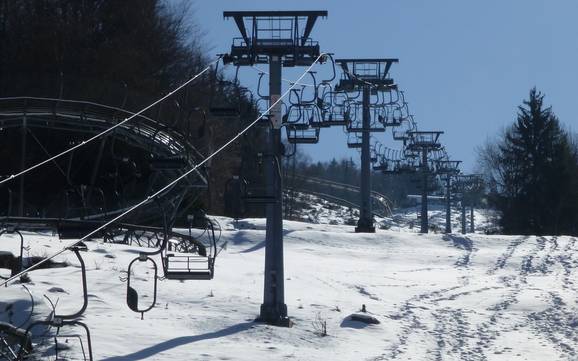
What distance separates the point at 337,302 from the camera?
25891 mm

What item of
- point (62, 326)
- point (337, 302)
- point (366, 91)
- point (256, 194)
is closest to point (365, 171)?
point (366, 91)

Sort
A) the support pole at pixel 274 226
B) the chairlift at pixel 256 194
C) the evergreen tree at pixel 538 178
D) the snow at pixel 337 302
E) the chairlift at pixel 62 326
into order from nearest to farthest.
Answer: the chairlift at pixel 62 326 < the snow at pixel 337 302 < the chairlift at pixel 256 194 < the support pole at pixel 274 226 < the evergreen tree at pixel 538 178

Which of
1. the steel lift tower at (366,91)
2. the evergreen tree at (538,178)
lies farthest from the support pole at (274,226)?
the evergreen tree at (538,178)

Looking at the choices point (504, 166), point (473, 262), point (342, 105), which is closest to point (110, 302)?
point (342, 105)

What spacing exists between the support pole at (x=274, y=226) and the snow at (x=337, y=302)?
1.92 ft

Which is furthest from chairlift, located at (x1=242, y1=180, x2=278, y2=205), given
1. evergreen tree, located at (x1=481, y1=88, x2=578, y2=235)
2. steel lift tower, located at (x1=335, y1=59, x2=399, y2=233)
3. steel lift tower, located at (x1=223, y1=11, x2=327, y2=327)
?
evergreen tree, located at (x1=481, y1=88, x2=578, y2=235)

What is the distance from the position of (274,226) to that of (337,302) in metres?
4.22

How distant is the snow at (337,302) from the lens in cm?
1953

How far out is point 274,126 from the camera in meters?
22.2

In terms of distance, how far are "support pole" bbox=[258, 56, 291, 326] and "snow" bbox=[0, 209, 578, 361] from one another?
584 mm

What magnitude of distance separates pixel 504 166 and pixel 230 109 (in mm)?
56844

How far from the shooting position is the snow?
19.5m

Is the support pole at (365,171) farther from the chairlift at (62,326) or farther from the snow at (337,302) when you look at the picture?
the chairlift at (62,326)

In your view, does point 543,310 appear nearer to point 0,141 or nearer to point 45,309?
point 45,309
